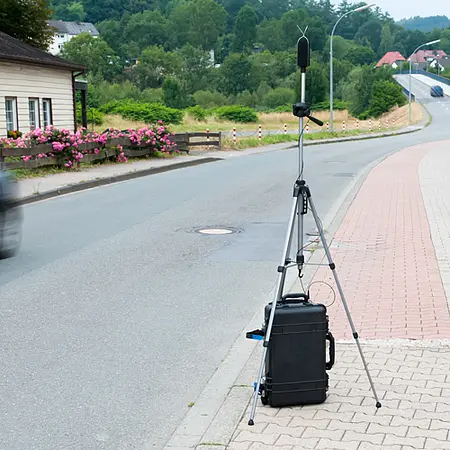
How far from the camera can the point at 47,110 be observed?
103 ft

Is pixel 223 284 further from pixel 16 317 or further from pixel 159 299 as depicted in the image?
pixel 16 317

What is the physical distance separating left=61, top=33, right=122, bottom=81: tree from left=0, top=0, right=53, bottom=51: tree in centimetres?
8800

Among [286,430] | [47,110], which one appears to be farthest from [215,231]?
[47,110]

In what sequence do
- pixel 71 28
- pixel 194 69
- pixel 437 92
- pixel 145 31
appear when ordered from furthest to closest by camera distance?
pixel 71 28 → pixel 145 31 → pixel 194 69 → pixel 437 92

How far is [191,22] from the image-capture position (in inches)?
7559

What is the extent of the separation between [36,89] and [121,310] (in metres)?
24.0

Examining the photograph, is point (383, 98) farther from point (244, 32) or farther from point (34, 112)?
point (244, 32)

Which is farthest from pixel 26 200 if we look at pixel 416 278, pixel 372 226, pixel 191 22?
pixel 191 22

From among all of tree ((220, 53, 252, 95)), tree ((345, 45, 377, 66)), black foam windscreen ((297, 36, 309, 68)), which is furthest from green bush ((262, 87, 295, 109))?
black foam windscreen ((297, 36, 309, 68))

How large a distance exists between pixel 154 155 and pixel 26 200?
1274 cm

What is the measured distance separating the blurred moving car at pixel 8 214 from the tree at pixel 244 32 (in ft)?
600

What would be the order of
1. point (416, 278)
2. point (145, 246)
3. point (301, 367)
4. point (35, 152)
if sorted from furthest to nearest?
point (35, 152) < point (145, 246) < point (416, 278) < point (301, 367)

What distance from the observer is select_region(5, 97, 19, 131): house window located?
28.3m

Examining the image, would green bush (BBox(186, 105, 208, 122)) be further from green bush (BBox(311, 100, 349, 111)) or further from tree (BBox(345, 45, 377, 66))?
tree (BBox(345, 45, 377, 66))
